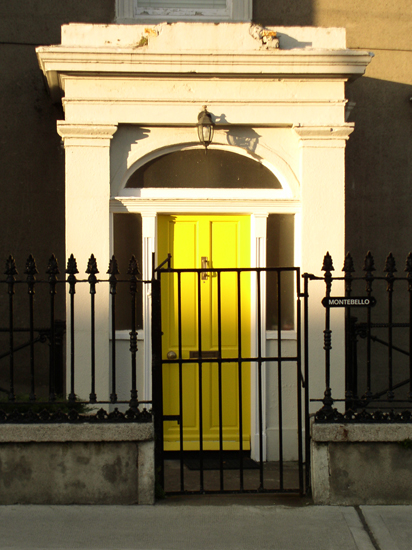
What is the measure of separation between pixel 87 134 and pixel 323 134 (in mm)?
2325

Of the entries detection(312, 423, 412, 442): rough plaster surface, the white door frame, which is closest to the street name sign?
detection(312, 423, 412, 442): rough plaster surface

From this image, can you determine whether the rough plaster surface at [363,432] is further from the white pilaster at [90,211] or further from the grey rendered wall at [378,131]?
the grey rendered wall at [378,131]

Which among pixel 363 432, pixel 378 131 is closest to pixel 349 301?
pixel 363 432

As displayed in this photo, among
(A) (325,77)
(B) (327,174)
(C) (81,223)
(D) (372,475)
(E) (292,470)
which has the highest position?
(A) (325,77)

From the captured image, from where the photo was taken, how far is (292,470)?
603cm

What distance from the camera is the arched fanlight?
6059 mm

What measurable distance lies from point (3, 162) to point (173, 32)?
247 cm

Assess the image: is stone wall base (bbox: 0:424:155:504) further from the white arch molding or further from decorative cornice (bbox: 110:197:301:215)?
decorative cornice (bbox: 110:197:301:215)
